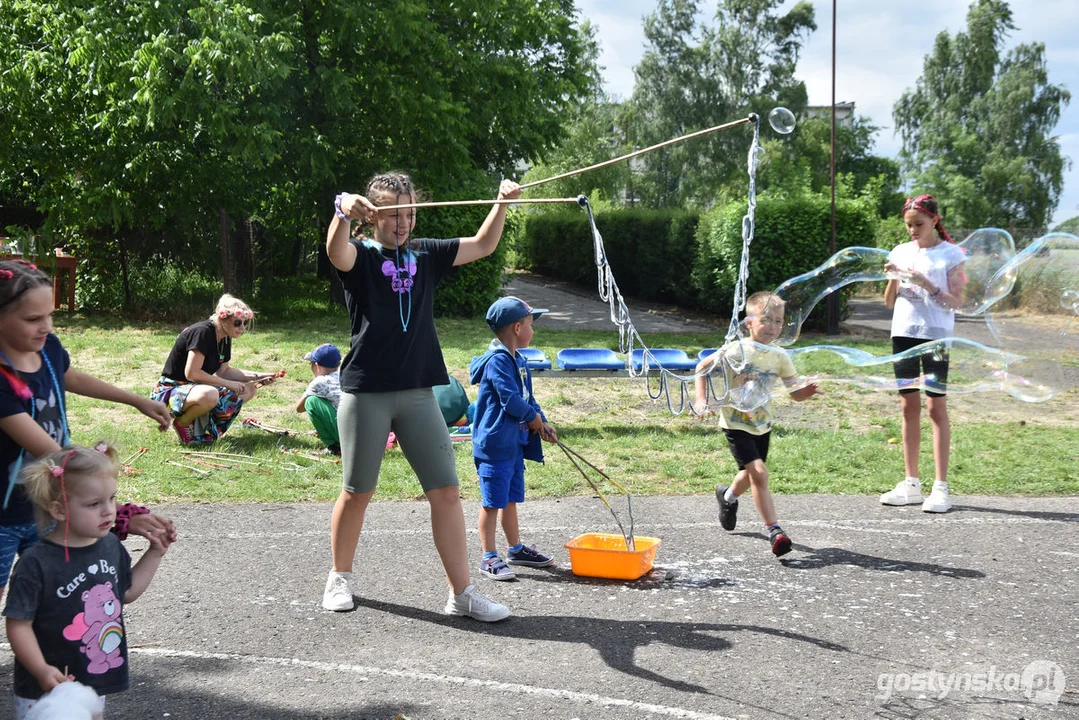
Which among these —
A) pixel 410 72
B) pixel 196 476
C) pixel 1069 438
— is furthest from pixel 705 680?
pixel 410 72

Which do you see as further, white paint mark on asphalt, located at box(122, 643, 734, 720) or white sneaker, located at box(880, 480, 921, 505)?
white sneaker, located at box(880, 480, 921, 505)

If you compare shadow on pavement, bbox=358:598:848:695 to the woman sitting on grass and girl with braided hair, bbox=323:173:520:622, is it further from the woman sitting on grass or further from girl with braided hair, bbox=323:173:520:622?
the woman sitting on grass

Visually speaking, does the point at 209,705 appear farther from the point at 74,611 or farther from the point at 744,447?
the point at 744,447

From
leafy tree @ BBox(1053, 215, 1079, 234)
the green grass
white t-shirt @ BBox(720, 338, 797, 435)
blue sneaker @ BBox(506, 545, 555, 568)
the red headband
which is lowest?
blue sneaker @ BBox(506, 545, 555, 568)

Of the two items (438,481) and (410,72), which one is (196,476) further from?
(410,72)

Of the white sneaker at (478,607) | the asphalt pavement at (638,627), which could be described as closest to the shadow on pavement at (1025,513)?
the asphalt pavement at (638,627)

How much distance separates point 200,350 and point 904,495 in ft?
16.2

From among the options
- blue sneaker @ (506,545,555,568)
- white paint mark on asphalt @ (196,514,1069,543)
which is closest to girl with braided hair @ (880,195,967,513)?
white paint mark on asphalt @ (196,514,1069,543)

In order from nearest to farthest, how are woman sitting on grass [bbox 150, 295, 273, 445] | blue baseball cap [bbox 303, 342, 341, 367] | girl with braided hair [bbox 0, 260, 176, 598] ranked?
girl with braided hair [bbox 0, 260, 176, 598] → woman sitting on grass [bbox 150, 295, 273, 445] → blue baseball cap [bbox 303, 342, 341, 367]

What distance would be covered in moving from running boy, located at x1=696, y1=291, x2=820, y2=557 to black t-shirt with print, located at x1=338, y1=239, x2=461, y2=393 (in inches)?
66.2

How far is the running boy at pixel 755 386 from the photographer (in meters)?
5.28

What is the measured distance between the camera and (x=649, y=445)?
8.02 meters

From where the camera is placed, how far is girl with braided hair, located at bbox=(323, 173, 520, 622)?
4188 millimetres

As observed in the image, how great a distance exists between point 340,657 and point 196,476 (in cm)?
330
